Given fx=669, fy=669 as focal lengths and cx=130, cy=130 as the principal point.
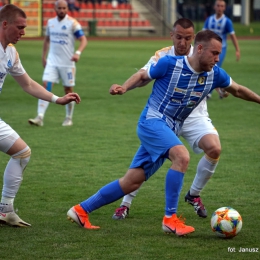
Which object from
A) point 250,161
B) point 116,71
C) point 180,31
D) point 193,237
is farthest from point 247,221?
point 116,71

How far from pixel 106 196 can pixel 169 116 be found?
3.04 feet

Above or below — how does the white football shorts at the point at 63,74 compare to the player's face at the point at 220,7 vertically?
below

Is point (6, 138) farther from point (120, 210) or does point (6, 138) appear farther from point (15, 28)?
point (120, 210)

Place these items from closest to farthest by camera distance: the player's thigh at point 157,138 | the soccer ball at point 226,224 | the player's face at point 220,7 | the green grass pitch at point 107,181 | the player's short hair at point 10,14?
the green grass pitch at point 107,181 < the soccer ball at point 226,224 < the player's thigh at point 157,138 < the player's short hair at point 10,14 < the player's face at point 220,7

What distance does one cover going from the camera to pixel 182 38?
6.71m

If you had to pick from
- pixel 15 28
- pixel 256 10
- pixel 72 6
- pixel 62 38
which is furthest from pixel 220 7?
pixel 256 10

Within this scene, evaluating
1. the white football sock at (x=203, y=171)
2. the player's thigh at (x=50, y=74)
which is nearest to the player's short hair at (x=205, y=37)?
the white football sock at (x=203, y=171)

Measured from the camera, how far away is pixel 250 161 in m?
9.44

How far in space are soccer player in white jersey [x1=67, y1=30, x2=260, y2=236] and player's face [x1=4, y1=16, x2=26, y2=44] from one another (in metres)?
0.99

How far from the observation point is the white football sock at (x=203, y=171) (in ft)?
21.9

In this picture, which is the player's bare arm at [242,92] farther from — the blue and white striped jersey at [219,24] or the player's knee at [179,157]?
the blue and white striped jersey at [219,24]

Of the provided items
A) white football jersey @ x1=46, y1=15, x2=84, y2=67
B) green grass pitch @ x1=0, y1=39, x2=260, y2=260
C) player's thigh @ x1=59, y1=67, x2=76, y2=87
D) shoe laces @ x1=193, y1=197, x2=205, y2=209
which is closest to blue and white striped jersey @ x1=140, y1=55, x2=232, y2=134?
shoe laces @ x1=193, y1=197, x2=205, y2=209

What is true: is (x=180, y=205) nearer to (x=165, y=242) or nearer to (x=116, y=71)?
(x=165, y=242)

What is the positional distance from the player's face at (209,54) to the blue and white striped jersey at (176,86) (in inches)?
5.6
